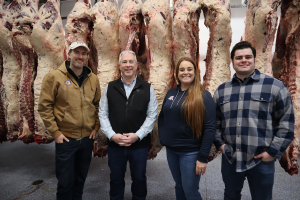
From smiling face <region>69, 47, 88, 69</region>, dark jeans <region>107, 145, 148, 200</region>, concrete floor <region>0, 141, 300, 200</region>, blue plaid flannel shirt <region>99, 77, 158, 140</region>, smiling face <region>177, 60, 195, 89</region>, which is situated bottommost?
concrete floor <region>0, 141, 300, 200</region>

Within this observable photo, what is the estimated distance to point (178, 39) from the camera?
2453mm

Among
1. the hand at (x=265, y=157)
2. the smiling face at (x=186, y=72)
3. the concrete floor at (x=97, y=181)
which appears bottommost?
the concrete floor at (x=97, y=181)

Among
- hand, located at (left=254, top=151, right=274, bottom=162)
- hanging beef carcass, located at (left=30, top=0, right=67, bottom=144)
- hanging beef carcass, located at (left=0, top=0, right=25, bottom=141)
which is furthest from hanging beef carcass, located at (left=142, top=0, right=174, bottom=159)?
hanging beef carcass, located at (left=0, top=0, right=25, bottom=141)

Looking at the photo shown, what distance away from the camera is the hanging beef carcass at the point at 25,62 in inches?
116

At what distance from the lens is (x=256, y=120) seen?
166 centimetres

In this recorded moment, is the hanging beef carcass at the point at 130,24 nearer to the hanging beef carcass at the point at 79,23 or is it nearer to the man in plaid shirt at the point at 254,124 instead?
the hanging beef carcass at the point at 79,23

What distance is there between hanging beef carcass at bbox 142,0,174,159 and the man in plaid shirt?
2.96 feet

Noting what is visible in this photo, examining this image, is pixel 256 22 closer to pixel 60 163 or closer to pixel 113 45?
pixel 113 45

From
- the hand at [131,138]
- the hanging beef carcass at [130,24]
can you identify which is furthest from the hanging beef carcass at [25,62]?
the hand at [131,138]

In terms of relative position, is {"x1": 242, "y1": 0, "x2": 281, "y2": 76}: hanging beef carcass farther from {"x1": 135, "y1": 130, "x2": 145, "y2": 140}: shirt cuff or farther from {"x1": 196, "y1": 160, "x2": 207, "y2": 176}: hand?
{"x1": 135, "y1": 130, "x2": 145, "y2": 140}: shirt cuff

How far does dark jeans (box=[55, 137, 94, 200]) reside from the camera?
2148 mm

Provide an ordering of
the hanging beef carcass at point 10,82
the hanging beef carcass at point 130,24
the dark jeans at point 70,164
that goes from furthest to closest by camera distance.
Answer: the hanging beef carcass at point 10,82
the hanging beef carcass at point 130,24
the dark jeans at point 70,164

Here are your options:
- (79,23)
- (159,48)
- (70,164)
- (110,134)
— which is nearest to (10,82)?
(79,23)

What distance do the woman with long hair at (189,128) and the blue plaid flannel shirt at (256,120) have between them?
0.62 feet
